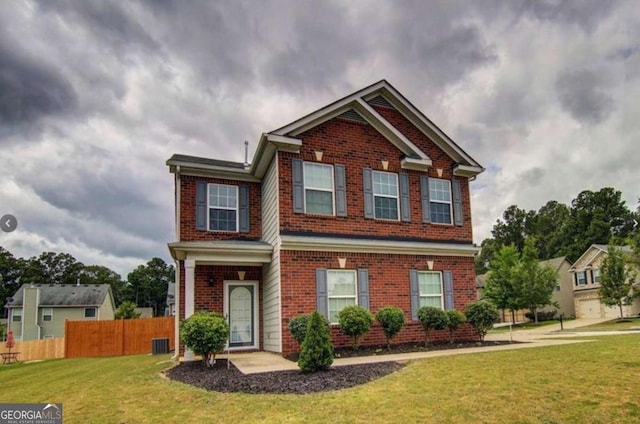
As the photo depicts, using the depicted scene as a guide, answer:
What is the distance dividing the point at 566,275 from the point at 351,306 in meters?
39.7

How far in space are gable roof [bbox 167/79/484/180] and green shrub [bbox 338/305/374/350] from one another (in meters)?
4.93

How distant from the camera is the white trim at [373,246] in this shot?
42.0ft

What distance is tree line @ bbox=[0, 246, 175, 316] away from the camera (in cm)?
6200

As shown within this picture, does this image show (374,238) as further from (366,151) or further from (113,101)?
(113,101)

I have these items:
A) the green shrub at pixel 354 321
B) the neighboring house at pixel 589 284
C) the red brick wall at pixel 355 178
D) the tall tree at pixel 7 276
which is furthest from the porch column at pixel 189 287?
the tall tree at pixel 7 276

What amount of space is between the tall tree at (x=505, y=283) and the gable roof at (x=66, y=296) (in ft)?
117

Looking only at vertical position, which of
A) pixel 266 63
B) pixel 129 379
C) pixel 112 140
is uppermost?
pixel 266 63

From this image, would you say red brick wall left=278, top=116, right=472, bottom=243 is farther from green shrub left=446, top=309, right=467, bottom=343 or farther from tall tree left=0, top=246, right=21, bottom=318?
tall tree left=0, top=246, right=21, bottom=318

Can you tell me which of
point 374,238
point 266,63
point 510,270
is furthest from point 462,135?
point 510,270

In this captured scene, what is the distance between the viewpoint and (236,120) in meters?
17.5

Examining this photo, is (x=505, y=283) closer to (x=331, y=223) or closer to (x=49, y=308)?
(x=331, y=223)

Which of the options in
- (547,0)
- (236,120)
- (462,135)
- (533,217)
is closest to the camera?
(547,0)

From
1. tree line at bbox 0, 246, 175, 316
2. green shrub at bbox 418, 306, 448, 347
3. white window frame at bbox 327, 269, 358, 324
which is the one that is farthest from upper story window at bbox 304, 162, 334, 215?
tree line at bbox 0, 246, 175, 316

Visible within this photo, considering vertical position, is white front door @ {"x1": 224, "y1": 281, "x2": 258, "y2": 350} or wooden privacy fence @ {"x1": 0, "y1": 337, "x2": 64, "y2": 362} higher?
white front door @ {"x1": 224, "y1": 281, "x2": 258, "y2": 350}
